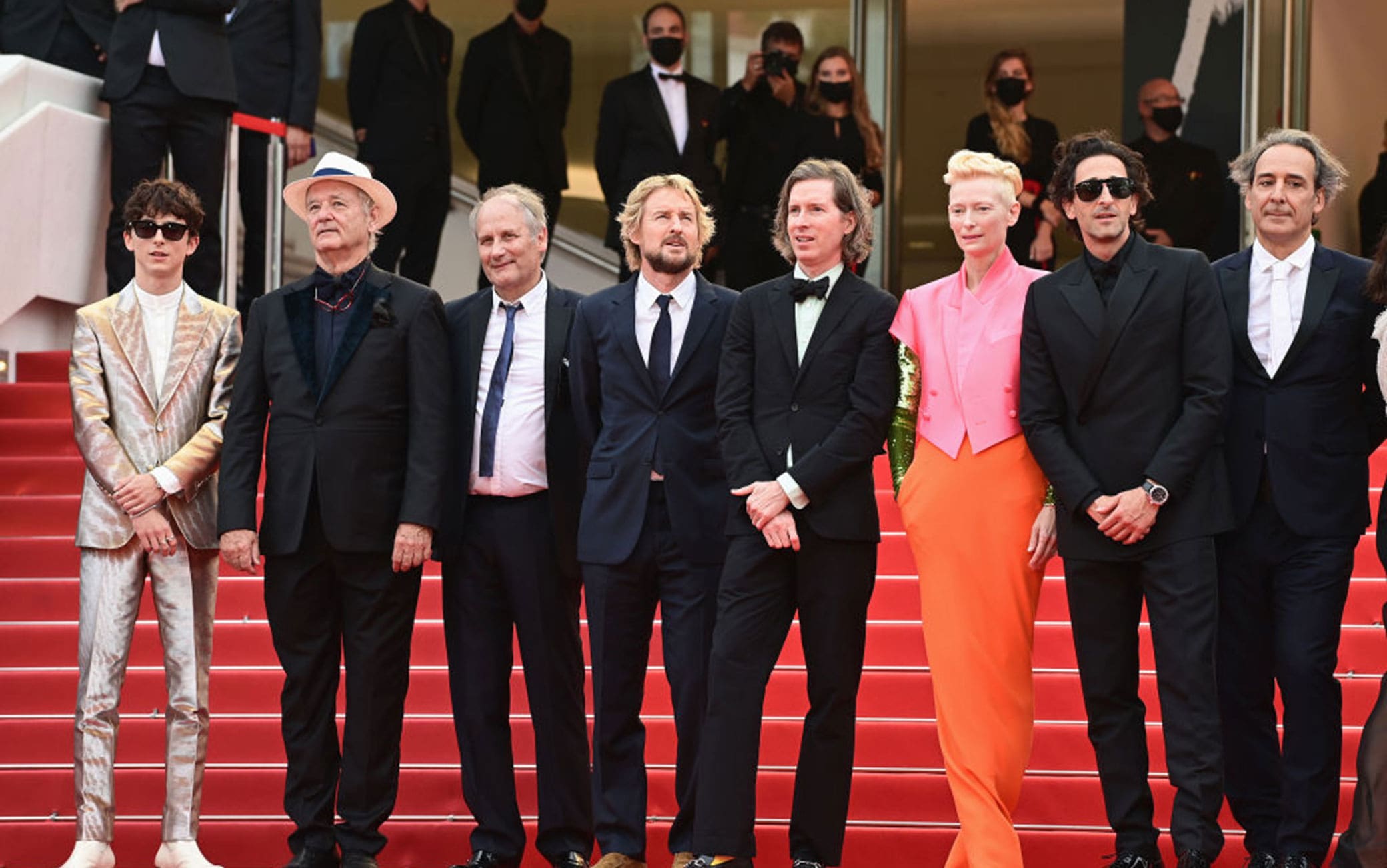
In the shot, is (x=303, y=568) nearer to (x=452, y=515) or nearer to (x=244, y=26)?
(x=452, y=515)

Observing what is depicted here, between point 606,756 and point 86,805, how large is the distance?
141 centimetres

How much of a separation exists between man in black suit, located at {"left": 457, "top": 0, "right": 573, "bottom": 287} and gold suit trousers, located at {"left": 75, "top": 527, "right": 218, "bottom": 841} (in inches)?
171

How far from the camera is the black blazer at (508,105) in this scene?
9.16 metres

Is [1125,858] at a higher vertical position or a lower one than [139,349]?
lower

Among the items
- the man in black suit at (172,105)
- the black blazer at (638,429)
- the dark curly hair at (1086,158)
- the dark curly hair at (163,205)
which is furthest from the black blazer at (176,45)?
the dark curly hair at (1086,158)

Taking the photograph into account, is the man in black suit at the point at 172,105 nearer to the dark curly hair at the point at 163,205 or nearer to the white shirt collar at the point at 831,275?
the dark curly hair at the point at 163,205

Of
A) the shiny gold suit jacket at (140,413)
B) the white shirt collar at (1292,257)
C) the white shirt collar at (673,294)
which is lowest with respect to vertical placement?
the shiny gold suit jacket at (140,413)

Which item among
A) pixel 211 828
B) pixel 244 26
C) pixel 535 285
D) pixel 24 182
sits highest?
pixel 244 26

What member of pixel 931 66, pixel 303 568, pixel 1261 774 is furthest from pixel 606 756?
pixel 931 66

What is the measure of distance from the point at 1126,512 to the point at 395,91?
210 inches

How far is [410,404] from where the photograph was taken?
16.6ft

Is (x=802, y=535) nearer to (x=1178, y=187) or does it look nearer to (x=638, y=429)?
(x=638, y=429)

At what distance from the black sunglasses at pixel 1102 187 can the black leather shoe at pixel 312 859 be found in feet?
8.45

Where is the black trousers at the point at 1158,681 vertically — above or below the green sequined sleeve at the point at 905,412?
below
